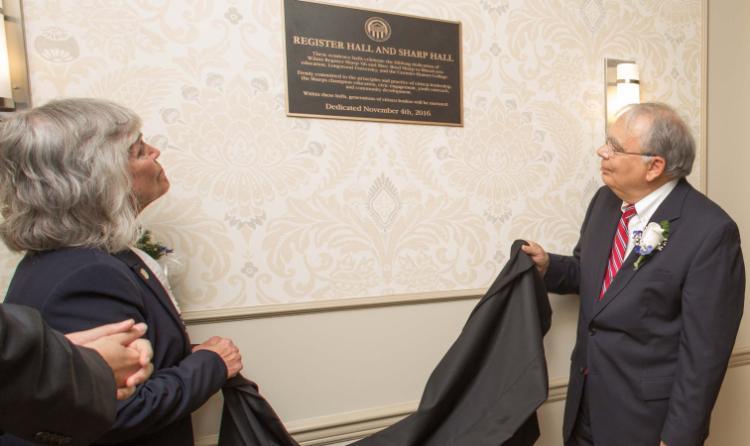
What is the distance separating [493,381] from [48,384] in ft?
3.89

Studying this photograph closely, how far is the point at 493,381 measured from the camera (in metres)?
1.44

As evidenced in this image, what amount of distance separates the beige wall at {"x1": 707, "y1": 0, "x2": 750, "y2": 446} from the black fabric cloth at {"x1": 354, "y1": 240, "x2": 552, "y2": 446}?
120 centimetres

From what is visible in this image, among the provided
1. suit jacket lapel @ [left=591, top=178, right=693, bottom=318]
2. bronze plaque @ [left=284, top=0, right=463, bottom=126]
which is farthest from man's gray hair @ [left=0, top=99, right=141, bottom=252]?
suit jacket lapel @ [left=591, top=178, right=693, bottom=318]

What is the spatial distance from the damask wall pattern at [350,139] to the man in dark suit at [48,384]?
76 centimetres

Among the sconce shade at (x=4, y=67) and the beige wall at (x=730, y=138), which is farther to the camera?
the beige wall at (x=730, y=138)

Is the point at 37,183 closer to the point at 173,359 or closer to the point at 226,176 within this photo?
the point at 173,359

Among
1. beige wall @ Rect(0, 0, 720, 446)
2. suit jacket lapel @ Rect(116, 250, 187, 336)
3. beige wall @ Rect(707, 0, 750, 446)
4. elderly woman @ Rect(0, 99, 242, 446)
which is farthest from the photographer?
beige wall @ Rect(707, 0, 750, 446)

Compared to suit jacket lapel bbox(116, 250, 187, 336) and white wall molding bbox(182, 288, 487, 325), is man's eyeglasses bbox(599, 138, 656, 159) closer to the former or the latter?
white wall molding bbox(182, 288, 487, 325)

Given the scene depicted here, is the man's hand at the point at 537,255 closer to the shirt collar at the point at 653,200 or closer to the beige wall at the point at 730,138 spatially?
the shirt collar at the point at 653,200

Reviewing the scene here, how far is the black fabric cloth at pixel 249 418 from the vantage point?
1.19 m

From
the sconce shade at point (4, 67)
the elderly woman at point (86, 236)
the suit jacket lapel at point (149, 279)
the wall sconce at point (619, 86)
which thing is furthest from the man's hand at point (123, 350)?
the wall sconce at point (619, 86)

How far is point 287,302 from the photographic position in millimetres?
1507

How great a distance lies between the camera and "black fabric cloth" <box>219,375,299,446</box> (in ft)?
3.92

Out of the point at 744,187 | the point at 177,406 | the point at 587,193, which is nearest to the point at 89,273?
the point at 177,406
